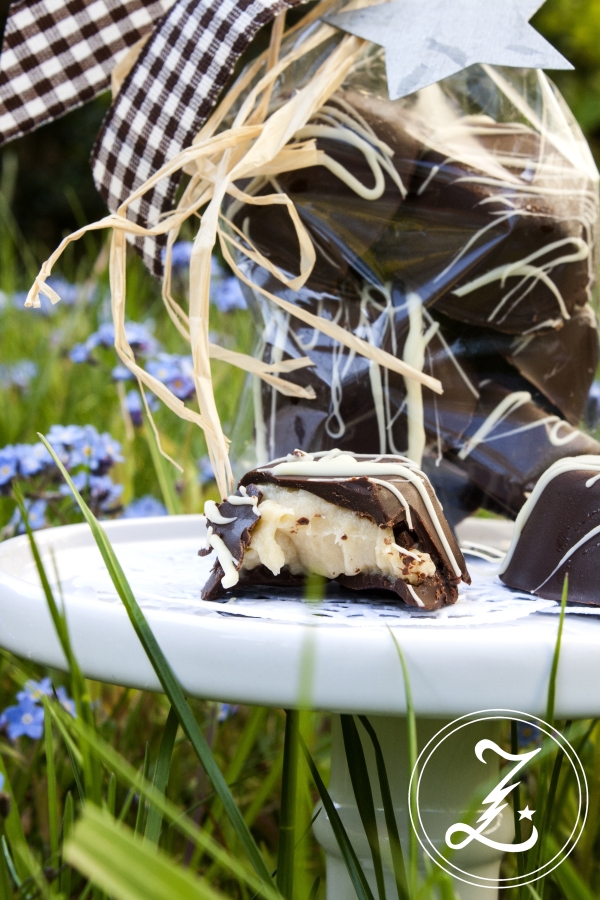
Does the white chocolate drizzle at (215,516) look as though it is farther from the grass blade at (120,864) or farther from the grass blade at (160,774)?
the grass blade at (120,864)

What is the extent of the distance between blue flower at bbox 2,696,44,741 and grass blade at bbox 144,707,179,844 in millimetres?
361

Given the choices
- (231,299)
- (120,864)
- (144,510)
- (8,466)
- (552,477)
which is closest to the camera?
(120,864)

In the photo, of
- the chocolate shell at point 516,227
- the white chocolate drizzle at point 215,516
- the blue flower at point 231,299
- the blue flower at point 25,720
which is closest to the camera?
the white chocolate drizzle at point 215,516

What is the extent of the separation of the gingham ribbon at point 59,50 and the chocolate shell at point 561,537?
43cm

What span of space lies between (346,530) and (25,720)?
1.47 feet

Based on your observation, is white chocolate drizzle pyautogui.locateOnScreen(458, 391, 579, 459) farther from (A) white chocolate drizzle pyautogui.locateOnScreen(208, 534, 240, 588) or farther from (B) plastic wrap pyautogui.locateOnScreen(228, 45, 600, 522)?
(A) white chocolate drizzle pyautogui.locateOnScreen(208, 534, 240, 588)

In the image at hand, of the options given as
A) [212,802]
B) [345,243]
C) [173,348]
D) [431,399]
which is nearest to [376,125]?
[345,243]

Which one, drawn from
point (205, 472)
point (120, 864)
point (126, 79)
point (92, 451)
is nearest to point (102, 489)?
point (92, 451)

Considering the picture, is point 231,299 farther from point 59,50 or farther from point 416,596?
point 416,596

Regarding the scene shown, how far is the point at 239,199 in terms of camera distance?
543mm

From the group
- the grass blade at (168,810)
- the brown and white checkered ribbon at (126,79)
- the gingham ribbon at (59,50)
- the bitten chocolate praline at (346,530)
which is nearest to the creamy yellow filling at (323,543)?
the bitten chocolate praline at (346,530)

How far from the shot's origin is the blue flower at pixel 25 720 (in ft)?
2.36

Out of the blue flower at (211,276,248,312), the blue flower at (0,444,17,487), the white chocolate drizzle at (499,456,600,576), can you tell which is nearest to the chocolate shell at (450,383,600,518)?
the white chocolate drizzle at (499,456,600,576)

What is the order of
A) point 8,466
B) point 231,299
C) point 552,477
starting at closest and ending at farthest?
point 552,477 → point 8,466 → point 231,299
